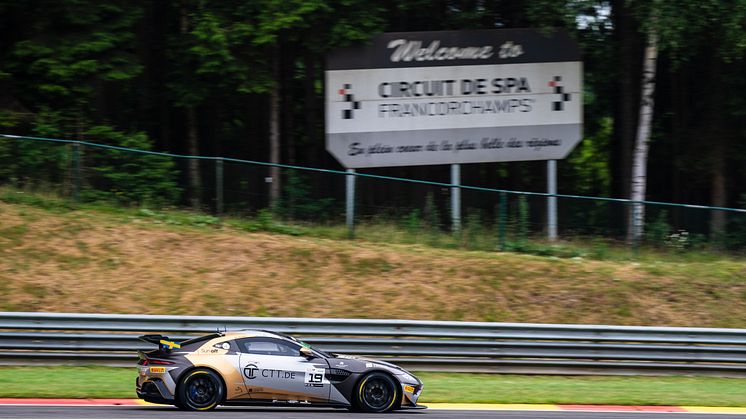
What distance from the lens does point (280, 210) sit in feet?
68.2

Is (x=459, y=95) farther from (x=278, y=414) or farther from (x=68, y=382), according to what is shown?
(x=278, y=414)

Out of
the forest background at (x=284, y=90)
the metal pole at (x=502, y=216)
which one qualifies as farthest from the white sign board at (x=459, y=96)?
the metal pole at (x=502, y=216)

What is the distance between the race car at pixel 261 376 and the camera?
11.6 meters

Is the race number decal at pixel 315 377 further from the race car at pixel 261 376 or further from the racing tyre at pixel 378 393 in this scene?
the racing tyre at pixel 378 393

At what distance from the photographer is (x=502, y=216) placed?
2083 centimetres

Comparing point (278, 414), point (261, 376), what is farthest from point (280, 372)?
point (278, 414)

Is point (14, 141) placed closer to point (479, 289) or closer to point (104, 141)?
point (104, 141)

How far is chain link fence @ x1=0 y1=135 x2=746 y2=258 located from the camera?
2064 cm

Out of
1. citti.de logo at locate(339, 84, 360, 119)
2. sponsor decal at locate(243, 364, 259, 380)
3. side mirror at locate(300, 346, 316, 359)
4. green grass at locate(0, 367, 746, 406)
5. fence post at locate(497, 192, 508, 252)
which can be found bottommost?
green grass at locate(0, 367, 746, 406)

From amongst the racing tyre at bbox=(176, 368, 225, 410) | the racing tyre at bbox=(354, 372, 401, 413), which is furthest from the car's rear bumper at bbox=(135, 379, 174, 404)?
the racing tyre at bbox=(354, 372, 401, 413)

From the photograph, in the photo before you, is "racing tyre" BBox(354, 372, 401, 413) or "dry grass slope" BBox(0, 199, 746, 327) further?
"dry grass slope" BBox(0, 199, 746, 327)

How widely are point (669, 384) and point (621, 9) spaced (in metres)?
14.8

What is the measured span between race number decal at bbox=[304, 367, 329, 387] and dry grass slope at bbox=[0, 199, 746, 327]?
18.3ft

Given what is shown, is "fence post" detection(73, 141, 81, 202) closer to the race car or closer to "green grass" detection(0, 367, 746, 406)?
"green grass" detection(0, 367, 746, 406)
